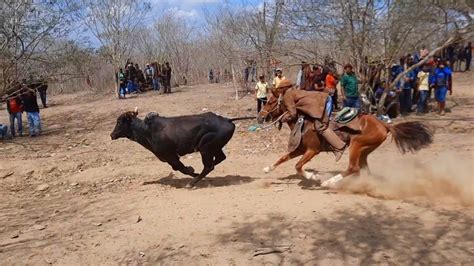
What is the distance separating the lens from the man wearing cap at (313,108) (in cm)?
803

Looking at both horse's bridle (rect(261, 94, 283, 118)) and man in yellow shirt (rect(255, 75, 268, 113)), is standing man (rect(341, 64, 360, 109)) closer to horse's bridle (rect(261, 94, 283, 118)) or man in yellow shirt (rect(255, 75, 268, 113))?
man in yellow shirt (rect(255, 75, 268, 113))

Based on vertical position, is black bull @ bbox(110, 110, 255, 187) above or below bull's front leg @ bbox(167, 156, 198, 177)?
above

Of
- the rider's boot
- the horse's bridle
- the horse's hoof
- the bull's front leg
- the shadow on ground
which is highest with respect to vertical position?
the horse's bridle

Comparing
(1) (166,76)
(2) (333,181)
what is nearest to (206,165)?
(2) (333,181)

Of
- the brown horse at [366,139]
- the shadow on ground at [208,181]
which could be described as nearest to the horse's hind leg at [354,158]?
the brown horse at [366,139]

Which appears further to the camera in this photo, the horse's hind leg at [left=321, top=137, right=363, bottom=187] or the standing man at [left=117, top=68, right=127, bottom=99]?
the standing man at [left=117, top=68, right=127, bottom=99]

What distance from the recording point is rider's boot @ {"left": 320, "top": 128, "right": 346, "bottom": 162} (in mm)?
7986

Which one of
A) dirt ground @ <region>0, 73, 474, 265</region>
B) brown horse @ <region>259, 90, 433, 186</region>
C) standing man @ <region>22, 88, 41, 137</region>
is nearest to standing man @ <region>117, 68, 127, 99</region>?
standing man @ <region>22, 88, 41, 137</region>

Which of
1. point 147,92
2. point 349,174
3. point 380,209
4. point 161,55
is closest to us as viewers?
point 380,209

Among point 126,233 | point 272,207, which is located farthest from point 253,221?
point 126,233

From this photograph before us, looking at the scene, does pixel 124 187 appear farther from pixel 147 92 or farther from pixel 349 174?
pixel 147 92

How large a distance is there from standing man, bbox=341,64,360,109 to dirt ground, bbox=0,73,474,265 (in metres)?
2.91

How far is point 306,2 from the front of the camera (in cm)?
1555

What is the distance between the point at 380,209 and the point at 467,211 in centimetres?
104
